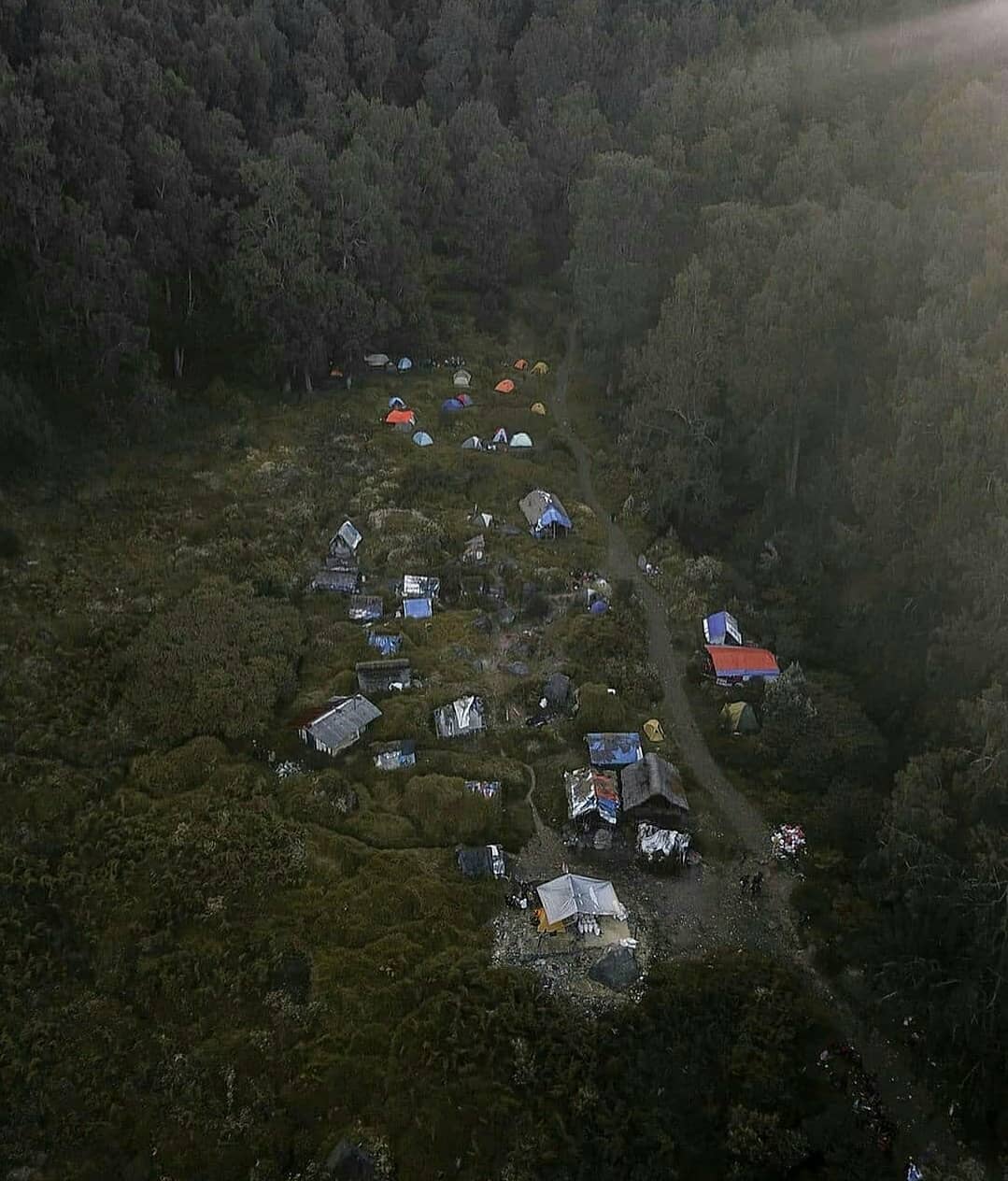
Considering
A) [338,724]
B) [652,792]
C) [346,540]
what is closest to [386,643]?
[338,724]

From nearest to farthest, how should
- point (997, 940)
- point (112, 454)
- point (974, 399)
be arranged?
point (997, 940) < point (974, 399) < point (112, 454)

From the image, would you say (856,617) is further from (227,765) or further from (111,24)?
(111,24)

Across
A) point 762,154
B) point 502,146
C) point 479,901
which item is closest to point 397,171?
point 502,146

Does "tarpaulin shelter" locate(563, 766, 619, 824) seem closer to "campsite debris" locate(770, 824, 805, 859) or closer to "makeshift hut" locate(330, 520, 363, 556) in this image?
"campsite debris" locate(770, 824, 805, 859)

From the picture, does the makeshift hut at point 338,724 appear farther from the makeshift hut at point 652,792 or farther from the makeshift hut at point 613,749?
the makeshift hut at point 652,792

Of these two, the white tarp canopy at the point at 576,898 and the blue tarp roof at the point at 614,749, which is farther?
the blue tarp roof at the point at 614,749

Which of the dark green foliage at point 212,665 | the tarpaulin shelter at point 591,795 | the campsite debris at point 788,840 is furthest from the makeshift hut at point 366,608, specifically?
the campsite debris at point 788,840

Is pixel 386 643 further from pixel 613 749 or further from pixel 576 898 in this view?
pixel 576 898
